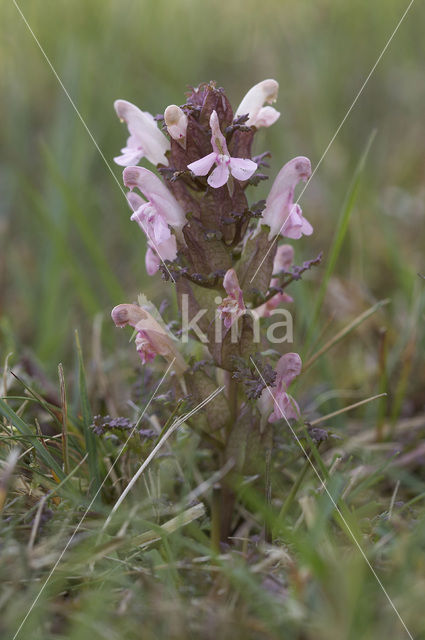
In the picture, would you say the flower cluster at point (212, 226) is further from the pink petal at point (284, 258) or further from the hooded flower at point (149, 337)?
the pink petal at point (284, 258)

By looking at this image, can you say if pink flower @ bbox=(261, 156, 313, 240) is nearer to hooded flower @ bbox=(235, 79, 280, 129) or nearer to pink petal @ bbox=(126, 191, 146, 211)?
hooded flower @ bbox=(235, 79, 280, 129)

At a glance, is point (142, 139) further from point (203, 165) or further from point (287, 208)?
point (287, 208)

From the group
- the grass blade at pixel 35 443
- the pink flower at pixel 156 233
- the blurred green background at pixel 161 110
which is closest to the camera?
the grass blade at pixel 35 443

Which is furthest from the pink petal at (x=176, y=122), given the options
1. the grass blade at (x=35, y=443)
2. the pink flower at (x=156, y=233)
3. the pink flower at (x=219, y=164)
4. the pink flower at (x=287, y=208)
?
the grass blade at (x=35, y=443)

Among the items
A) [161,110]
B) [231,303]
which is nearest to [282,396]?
[231,303]

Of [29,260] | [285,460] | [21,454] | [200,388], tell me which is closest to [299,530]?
[285,460]

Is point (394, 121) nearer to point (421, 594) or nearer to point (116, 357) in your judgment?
point (116, 357)
